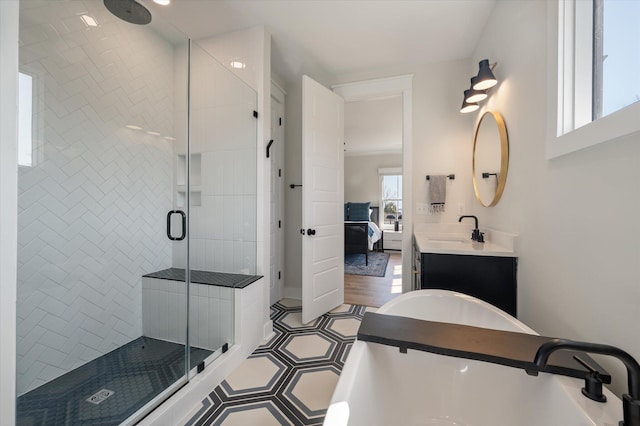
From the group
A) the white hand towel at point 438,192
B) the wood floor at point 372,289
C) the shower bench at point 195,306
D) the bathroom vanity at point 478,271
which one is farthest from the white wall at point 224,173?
the white hand towel at point 438,192

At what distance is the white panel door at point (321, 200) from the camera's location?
2402 mm

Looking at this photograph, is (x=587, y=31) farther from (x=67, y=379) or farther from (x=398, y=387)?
(x=67, y=379)

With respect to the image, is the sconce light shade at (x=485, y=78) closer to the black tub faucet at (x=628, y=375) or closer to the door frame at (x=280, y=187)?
the black tub faucet at (x=628, y=375)

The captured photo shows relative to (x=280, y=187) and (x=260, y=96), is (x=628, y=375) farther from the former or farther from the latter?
(x=280, y=187)

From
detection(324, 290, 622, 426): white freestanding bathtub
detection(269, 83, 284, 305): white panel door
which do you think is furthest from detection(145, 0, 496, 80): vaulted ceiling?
detection(324, 290, 622, 426): white freestanding bathtub

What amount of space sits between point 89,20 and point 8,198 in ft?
5.35

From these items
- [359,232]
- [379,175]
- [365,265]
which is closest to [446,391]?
[365,265]

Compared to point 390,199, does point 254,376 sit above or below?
below

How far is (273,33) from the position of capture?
2.22 meters

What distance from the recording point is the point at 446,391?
1112 millimetres

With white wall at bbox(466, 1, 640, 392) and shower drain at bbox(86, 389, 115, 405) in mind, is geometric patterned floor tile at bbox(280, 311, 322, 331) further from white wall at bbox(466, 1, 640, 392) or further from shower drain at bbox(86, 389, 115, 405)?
white wall at bbox(466, 1, 640, 392)

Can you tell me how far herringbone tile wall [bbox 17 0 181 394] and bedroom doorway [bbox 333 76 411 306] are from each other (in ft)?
6.58

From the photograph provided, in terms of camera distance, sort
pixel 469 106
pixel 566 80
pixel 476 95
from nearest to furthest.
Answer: pixel 566 80, pixel 476 95, pixel 469 106

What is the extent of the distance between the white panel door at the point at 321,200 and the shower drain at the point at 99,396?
1419 millimetres
